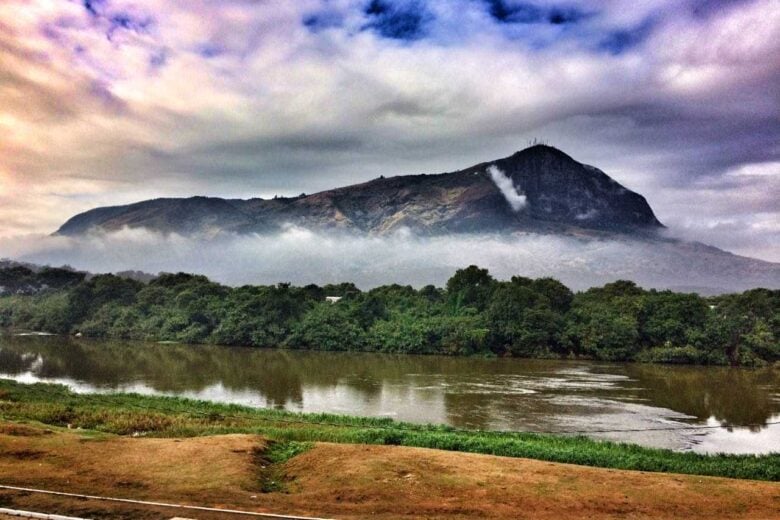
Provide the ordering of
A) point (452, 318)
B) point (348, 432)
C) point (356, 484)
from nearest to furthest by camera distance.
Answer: point (356, 484) < point (348, 432) < point (452, 318)

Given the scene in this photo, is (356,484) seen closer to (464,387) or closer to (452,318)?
(464,387)

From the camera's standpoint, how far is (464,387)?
37812mm

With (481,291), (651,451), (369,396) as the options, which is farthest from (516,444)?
(481,291)

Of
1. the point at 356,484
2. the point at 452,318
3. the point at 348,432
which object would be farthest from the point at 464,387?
the point at 356,484

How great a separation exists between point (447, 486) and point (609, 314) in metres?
51.9

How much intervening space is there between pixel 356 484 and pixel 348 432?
7.11 meters

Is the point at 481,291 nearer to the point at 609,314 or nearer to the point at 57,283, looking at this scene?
the point at 609,314

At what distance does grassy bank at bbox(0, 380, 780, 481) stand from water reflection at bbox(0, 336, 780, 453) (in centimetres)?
483

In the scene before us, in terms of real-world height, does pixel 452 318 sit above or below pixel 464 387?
above

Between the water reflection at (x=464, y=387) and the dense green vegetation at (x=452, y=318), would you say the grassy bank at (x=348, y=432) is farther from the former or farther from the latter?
the dense green vegetation at (x=452, y=318)

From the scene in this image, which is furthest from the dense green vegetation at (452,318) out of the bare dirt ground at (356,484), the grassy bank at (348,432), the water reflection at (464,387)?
the bare dirt ground at (356,484)

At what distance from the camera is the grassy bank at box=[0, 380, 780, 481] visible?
1583cm

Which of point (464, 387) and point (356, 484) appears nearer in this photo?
point (356, 484)

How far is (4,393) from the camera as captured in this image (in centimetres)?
2547
